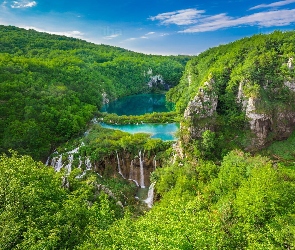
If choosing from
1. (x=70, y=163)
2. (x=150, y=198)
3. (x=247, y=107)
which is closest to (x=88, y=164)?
(x=70, y=163)

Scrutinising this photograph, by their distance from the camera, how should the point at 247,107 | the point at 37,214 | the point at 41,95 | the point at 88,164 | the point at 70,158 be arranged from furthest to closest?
the point at 41,95, the point at 70,158, the point at 247,107, the point at 88,164, the point at 37,214

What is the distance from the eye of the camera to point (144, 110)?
79.2 metres

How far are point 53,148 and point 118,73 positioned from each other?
71.8 meters

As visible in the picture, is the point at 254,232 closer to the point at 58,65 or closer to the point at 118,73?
the point at 58,65

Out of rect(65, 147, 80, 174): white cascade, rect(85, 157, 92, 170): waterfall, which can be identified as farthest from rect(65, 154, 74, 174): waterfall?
rect(85, 157, 92, 170): waterfall

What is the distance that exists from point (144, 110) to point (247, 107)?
42.6 metres

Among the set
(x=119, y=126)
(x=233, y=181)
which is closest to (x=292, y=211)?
(x=233, y=181)

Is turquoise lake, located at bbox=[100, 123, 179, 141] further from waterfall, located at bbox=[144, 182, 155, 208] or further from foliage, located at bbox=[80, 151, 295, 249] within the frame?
foliage, located at bbox=[80, 151, 295, 249]

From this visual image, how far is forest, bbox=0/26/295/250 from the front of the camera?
13305 millimetres

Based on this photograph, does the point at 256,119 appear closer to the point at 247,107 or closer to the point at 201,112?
the point at 247,107

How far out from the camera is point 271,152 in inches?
1442

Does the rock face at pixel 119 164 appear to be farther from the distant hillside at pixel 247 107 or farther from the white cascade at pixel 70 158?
the distant hillside at pixel 247 107

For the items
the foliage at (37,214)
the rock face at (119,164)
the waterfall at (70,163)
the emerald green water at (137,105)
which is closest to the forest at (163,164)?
the foliage at (37,214)

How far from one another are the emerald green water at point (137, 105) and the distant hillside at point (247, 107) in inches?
1406
